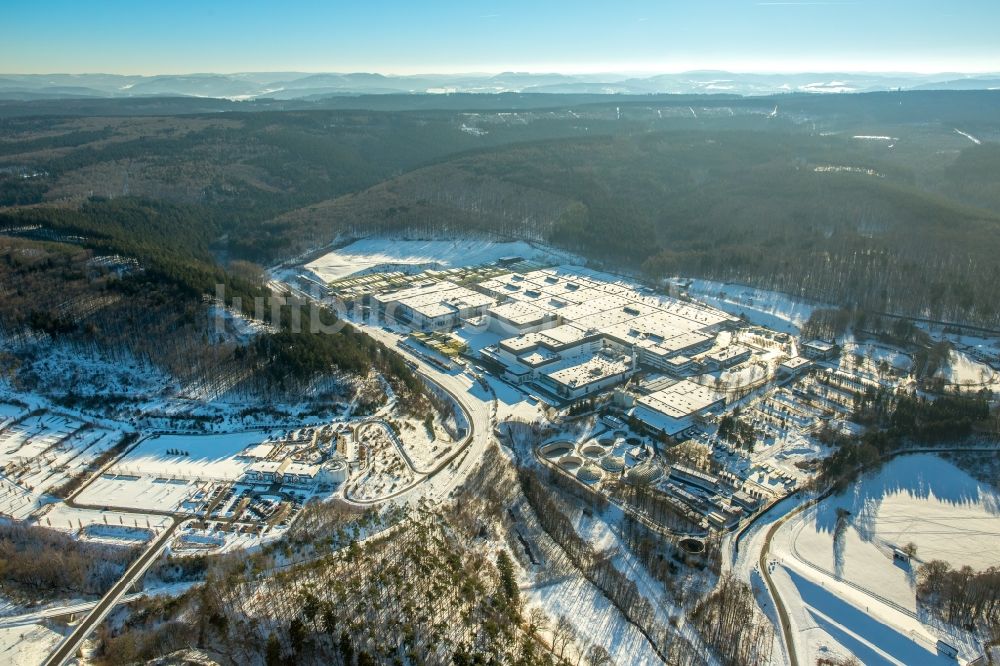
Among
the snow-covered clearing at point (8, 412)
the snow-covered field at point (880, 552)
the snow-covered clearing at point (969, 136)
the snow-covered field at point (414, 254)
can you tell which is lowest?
the snow-covered field at point (880, 552)

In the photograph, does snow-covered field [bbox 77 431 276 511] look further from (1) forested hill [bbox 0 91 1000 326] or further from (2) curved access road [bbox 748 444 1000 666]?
(2) curved access road [bbox 748 444 1000 666]

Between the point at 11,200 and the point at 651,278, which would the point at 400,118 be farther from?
the point at 651,278

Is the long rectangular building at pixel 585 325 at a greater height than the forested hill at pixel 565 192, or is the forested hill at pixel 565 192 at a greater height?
the forested hill at pixel 565 192

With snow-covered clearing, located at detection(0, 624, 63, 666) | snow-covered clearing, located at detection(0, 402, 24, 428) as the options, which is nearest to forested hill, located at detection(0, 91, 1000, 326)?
snow-covered clearing, located at detection(0, 402, 24, 428)

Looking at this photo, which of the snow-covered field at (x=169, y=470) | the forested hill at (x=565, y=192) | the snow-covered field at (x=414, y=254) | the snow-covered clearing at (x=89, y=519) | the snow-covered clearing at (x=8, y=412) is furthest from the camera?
the snow-covered field at (x=414, y=254)

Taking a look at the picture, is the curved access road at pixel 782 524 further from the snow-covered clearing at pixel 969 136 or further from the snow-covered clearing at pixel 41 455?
the snow-covered clearing at pixel 969 136

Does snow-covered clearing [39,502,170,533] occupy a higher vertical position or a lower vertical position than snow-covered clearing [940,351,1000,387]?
lower

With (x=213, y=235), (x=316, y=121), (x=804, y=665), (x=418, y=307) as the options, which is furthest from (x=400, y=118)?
(x=804, y=665)

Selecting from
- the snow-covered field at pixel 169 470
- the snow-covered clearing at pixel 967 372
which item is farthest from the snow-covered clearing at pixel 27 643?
the snow-covered clearing at pixel 967 372
